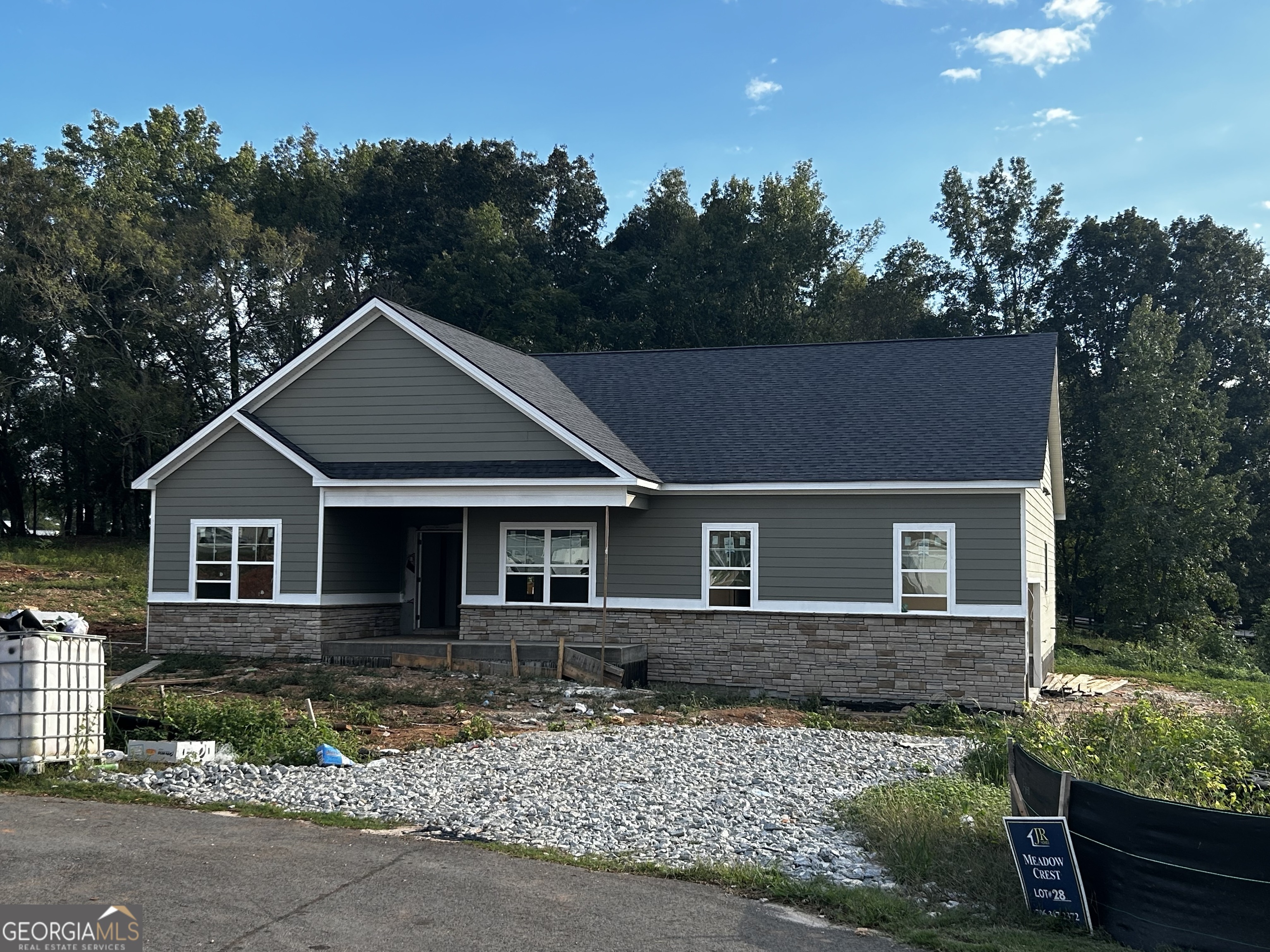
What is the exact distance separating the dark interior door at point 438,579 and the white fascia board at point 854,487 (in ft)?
18.5

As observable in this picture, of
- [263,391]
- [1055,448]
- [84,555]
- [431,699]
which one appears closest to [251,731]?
[431,699]

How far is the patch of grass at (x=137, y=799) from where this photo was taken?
30.5ft

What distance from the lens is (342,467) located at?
20.7 m

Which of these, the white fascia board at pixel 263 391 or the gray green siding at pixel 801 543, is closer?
the gray green siding at pixel 801 543

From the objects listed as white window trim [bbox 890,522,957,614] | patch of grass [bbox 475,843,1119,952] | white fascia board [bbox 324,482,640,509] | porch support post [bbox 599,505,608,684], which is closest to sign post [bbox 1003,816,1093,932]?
patch of grass [bbox 475,843,1119,952]

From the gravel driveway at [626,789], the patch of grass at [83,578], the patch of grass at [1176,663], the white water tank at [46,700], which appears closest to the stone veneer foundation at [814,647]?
the gravel driveway at [626,789]

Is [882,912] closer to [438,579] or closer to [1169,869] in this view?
[1169,869]

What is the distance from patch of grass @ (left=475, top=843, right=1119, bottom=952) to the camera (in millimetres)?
6633

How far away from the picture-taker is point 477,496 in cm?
1956

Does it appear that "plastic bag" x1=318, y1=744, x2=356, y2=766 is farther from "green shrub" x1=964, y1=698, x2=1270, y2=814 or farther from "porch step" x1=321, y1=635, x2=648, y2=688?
"porch step" x1=321, y1=635, x2=648, y2=688

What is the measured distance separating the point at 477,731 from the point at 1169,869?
861 cm

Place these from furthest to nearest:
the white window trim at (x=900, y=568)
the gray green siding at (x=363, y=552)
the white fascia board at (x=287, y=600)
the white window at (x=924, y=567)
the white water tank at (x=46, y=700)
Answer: the gray green siding at (x=363, y=552)
the white fascia board at (x=287, y=600)
the white window at (x=924, y=567)
the white window trim at (x=900, y=568)
the white water tank at (x=46, y=700)

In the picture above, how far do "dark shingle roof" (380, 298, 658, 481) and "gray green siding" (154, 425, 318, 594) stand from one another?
3559 mm

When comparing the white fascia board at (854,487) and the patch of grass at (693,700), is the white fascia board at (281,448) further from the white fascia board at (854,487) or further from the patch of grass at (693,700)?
the patch of grass at (693,700)
